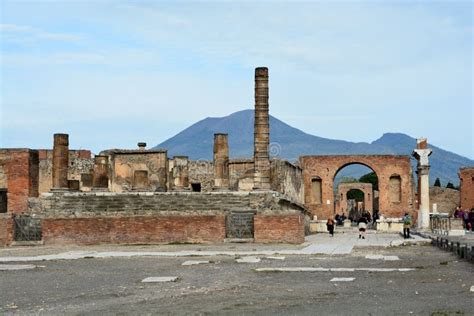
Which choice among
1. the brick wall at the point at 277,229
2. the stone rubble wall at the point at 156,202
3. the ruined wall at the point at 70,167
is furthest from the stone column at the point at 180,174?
the brick wall at the point at 277,229

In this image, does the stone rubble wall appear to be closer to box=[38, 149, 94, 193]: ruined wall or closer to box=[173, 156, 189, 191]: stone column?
box=[173, 156, 189, 191]: stone column

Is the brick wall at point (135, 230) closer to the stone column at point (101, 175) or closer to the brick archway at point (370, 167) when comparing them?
the stone column at point (101, 175)

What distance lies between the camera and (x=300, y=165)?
54.3 meters

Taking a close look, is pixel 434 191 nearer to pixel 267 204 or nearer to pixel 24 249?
pixel 267 204

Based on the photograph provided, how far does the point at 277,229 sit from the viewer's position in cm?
2717

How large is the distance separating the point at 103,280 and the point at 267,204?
16523mm

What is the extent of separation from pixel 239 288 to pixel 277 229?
13727 millimetres

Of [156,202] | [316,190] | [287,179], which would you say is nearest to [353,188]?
[316,190]

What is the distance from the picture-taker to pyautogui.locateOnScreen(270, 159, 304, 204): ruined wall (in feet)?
137

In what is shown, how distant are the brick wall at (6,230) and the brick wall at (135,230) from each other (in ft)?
3.55

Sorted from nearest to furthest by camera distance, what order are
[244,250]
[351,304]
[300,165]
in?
[351,304] < [244,250] < [300,165]

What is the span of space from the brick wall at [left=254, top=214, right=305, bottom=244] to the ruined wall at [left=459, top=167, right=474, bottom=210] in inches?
1177

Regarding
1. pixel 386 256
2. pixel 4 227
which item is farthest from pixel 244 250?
pixel 4 227

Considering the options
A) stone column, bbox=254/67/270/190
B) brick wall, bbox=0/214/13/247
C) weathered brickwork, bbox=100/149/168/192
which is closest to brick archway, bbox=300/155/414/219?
weathered brickwork, bbox=100/149/168/192
